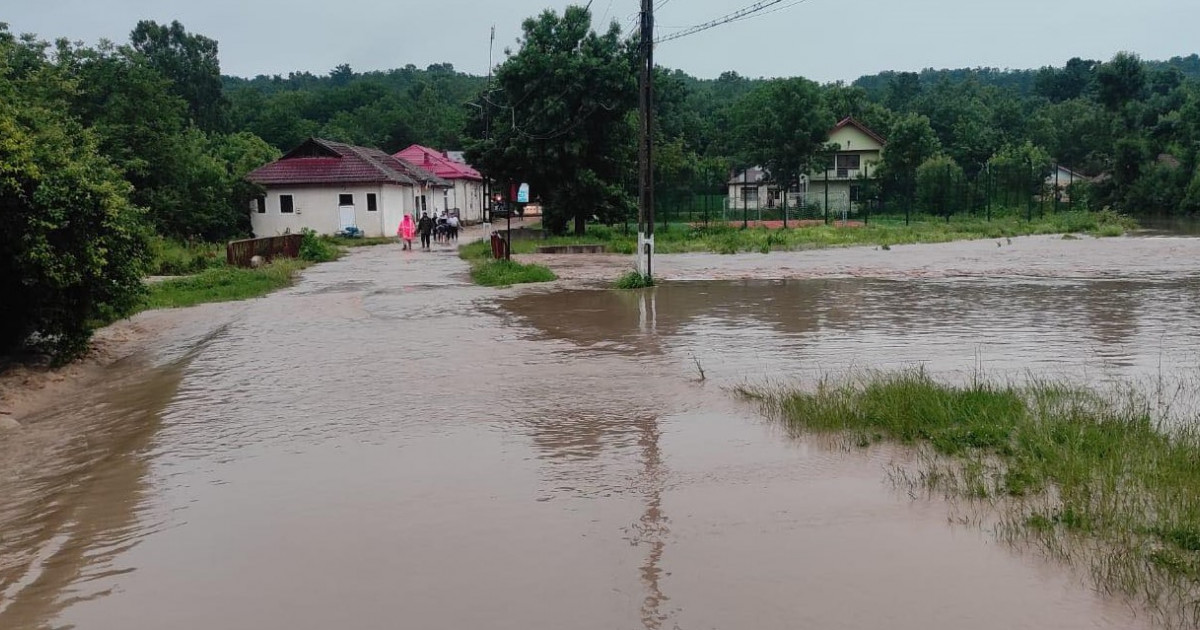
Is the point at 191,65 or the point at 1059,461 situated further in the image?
the point at 191,65

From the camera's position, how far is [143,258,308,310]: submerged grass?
20.9 m

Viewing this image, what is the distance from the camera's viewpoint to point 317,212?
48625 millimetres

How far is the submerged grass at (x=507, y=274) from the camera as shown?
918 inches

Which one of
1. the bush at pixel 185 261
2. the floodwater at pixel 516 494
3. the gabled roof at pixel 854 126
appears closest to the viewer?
the floodwater at pixel 516 494

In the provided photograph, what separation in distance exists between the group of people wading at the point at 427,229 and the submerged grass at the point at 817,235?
3.37 meters

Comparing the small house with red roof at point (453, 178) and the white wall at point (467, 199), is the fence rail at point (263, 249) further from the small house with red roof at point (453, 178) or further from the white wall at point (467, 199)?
the white wall at point (467, 199)

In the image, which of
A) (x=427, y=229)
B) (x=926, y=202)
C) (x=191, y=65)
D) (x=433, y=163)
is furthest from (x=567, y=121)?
(x=191, y=65)

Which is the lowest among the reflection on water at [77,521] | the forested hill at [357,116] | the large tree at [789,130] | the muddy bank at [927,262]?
the reflection on water at [77,521]

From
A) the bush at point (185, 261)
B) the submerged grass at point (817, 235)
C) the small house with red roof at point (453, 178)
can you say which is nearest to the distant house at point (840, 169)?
the small house with red roof at point (453, 178)

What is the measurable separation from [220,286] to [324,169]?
2735 cm

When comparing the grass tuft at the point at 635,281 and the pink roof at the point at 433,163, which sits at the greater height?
the pink roof at the point at 433,163

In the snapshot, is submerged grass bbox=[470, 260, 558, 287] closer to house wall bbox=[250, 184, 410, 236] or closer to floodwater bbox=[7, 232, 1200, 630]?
floodwater bbox=[7, 232, 1200, 630]

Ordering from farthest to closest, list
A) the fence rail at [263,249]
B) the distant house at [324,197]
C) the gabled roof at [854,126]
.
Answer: the gabled roof at [854,126], the distant house at [324,197], the fence rail at [263,249]

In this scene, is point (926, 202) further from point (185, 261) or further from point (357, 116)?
point (357, 116)
